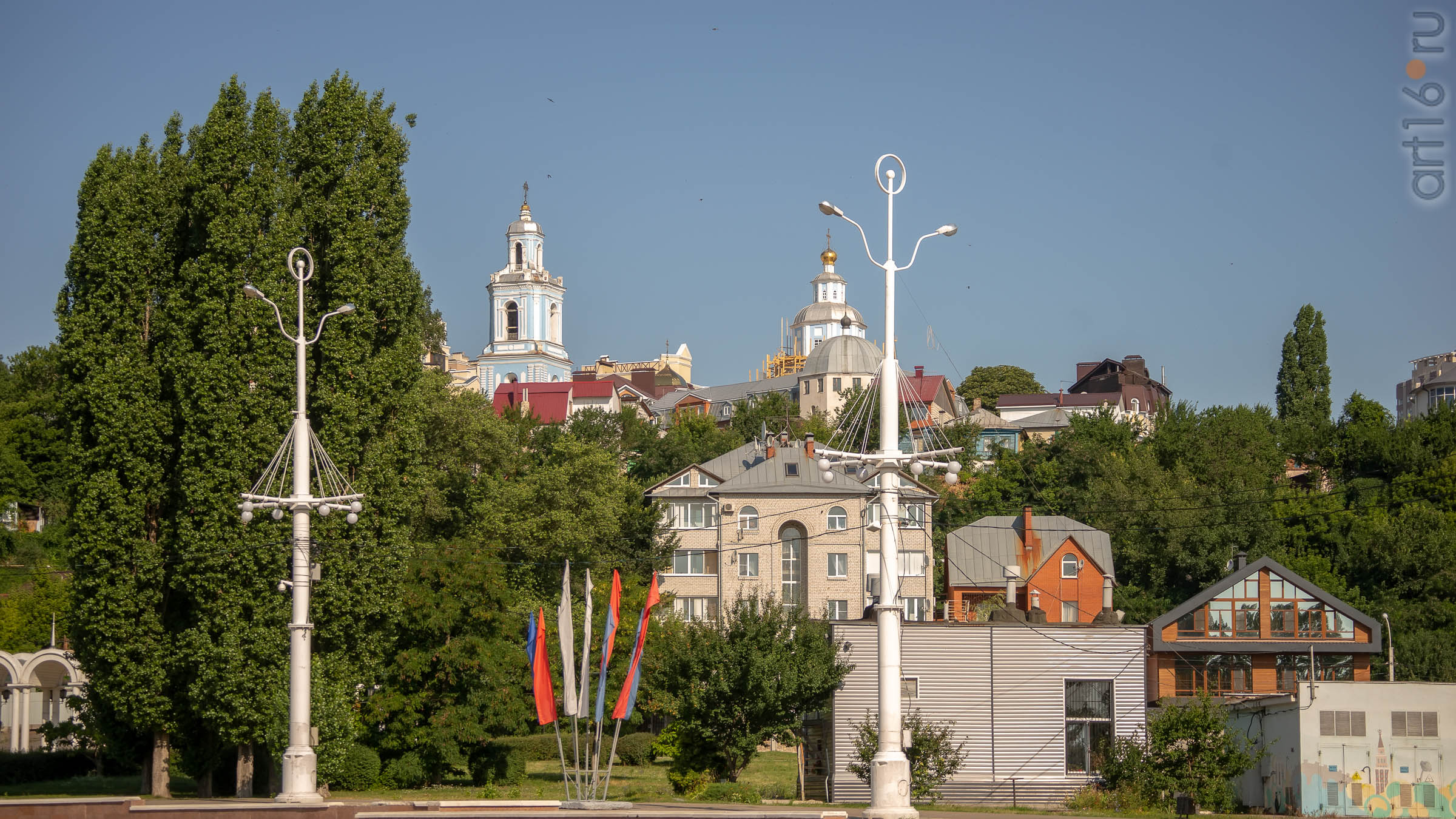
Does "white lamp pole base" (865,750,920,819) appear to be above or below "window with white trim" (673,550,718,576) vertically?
below

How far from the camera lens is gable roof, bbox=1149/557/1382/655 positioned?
54562 mm

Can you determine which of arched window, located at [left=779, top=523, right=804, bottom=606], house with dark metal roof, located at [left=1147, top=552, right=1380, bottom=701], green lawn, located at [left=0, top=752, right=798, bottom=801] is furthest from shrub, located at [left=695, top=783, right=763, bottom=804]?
arched window, located at [left=779, top=523, right=804, bottom=606]

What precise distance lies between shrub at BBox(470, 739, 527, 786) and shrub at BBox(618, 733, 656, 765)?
9.58 meters

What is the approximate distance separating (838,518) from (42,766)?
34.7m

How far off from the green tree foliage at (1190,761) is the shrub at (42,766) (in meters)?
29.5

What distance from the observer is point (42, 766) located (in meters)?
40.8

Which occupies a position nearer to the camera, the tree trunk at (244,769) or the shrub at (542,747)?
the tree trunk at (244,769)

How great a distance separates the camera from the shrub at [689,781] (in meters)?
33.9

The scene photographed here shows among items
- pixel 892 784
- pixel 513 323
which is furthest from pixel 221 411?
pixel 513 323

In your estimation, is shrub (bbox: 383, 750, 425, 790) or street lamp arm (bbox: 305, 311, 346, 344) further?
shrub (bbox: 383, 750, 425, 790)

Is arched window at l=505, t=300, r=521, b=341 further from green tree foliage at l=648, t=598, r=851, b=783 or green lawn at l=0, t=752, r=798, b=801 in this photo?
green tree foliage at l=648, t=598, r=851, b=783

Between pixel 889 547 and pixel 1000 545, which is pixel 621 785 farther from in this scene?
pixel 1000 545

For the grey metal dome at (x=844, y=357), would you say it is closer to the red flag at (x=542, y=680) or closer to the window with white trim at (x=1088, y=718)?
the window with white trim at (x=1088, y=718)

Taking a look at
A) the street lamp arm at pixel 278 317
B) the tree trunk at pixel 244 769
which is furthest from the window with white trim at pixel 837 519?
the tree trunk at pixel 244 769
